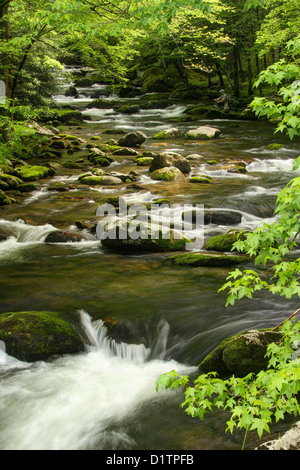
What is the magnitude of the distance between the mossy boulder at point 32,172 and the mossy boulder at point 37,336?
9.65m

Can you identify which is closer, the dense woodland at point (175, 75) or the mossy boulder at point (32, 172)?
the dense woodland at point (175, 75)

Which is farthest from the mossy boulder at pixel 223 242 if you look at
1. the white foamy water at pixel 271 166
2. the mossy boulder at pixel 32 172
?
the mossy boulder at pixel 32 172

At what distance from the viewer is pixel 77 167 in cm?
1686

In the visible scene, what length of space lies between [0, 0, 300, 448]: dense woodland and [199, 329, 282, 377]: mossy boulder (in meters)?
0.21

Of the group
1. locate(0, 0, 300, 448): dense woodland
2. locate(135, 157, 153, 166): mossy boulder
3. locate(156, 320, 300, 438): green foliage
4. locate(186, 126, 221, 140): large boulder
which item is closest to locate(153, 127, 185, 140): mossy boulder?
locate(186, 126, 221, 140): large boulder

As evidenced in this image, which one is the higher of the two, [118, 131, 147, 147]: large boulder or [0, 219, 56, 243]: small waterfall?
[118, 131, 147, 147]: large boulder

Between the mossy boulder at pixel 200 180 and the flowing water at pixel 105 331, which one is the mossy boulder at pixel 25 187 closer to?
the flowing water at pixel 105 331

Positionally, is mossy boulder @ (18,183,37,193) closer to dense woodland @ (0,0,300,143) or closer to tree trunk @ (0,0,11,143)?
tree trunk @ (0,0,11,143)

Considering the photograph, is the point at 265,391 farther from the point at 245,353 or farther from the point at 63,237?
the point at 63,237

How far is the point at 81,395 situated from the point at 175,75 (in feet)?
126

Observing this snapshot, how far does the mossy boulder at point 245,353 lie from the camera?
4586 mm

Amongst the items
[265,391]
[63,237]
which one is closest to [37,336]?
[265,391]

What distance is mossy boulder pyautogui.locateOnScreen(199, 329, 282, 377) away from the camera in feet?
15.0
